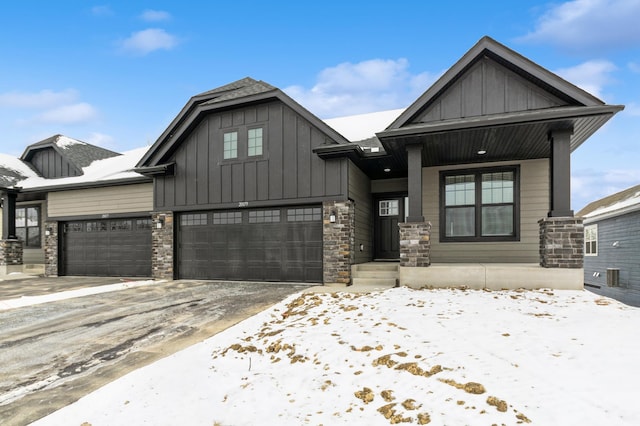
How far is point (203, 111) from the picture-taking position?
35.8 ft

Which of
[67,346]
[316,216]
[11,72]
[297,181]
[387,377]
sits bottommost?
[67,346]

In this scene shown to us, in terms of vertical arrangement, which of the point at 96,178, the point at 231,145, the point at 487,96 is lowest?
the point at 96,178

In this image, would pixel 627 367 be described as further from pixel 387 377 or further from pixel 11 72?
pixel 11 72

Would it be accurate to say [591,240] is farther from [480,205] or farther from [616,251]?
[480,205]

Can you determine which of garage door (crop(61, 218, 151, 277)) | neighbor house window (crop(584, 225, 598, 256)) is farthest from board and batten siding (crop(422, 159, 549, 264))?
garage door (crop(61, 218, 151, 277))

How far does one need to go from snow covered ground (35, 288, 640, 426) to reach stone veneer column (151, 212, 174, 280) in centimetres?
741

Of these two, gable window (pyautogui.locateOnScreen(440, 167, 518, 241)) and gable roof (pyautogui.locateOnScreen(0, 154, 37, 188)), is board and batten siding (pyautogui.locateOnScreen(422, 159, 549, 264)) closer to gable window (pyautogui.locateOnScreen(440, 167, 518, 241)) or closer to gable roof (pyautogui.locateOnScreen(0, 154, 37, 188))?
gable window (pyautogui.locateOnScreen(440, 167, 518, 241))

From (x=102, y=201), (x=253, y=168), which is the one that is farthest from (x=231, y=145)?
(x=102, y=201)

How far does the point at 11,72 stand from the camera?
73.6 feet

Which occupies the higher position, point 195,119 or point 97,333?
point 195,119

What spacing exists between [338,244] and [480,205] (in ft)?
14.0

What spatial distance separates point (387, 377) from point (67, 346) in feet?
15.8

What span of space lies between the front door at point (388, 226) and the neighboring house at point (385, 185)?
0.14ft

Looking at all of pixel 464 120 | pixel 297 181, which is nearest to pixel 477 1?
pixel 464 120
